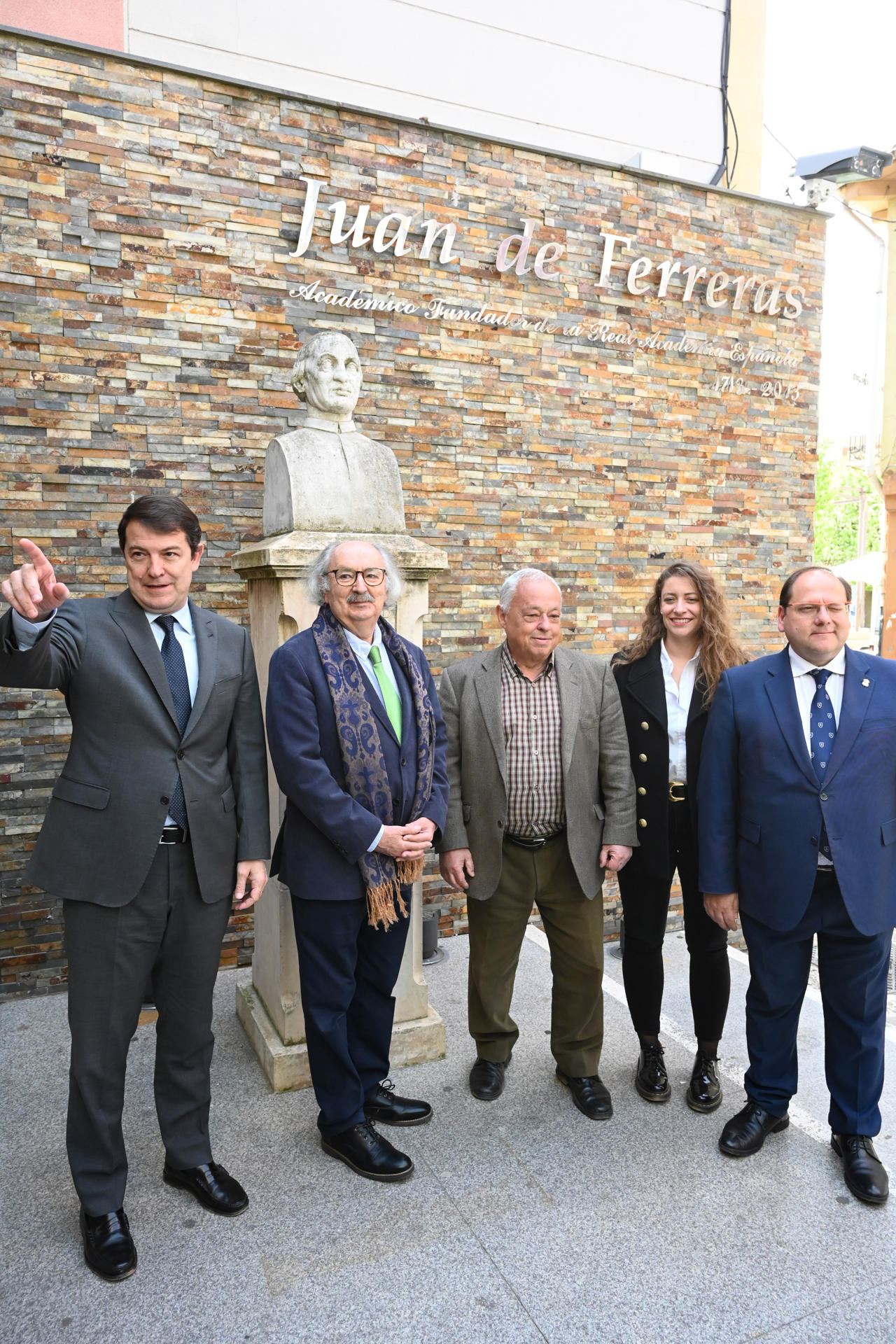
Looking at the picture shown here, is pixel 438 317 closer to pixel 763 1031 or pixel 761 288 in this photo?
pixel 761 288

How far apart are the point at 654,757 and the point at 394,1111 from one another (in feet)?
5.27

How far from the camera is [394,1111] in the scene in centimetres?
316

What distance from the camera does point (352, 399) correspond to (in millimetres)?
3543

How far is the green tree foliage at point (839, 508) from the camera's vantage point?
28.7 meters

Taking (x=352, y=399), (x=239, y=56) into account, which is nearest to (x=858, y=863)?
(x=352, y=399)

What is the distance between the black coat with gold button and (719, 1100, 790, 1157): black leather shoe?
84 centimetres

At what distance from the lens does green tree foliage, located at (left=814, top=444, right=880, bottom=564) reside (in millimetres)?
28688

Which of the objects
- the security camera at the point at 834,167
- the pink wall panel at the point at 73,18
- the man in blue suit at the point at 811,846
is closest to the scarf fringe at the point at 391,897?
the man in blue suit at the point at 811,846

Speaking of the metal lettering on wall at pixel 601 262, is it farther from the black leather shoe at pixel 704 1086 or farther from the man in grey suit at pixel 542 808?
the black leather shoe at pixel 704 1086

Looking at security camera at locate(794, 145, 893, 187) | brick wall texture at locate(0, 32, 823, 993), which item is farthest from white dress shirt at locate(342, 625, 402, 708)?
security camera at locate(794, 145, 893, 187)

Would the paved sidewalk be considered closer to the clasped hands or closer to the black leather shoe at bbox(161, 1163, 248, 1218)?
the black leather shoe at bbox(161, 1163, 248, 1218)

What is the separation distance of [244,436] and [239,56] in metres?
2.68

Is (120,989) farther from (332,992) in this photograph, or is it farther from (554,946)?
(554,946)

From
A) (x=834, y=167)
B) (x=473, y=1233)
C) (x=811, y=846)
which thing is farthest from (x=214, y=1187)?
(x=834, y=167)
